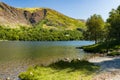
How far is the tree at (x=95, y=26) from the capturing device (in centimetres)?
12901

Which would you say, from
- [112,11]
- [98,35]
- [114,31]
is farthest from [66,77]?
[98,35]

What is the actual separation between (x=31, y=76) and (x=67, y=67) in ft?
24.2

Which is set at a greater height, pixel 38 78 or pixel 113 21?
pixel 113 21

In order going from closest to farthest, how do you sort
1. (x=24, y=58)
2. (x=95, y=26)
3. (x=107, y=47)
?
(x=24, y=58) → (x=107, y=47) → (x=95, y=26)

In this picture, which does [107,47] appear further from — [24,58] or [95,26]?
[95,26]

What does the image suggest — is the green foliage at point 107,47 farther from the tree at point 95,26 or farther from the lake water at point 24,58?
the tree at point 95,26

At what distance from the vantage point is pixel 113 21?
97312 mm

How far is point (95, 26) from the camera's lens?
131m

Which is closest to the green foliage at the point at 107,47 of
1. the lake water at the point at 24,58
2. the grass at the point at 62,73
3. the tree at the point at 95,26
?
the lake water at the point at 24,58

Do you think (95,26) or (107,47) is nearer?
(107,47)

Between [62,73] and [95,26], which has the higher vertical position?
[95,26]

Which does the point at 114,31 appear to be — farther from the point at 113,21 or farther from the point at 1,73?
the point at 1,73

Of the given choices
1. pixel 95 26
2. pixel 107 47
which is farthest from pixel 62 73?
pixel 95 26

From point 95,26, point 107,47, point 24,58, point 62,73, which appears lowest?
point 24,58
